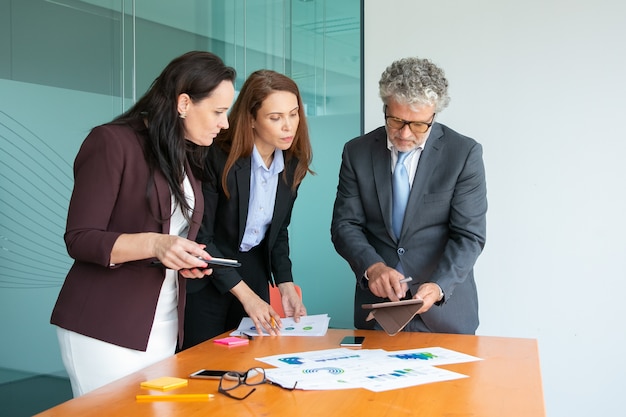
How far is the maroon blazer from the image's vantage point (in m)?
2.48

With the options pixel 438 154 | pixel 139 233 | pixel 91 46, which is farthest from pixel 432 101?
pixel 91 46

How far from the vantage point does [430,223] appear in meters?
3.25

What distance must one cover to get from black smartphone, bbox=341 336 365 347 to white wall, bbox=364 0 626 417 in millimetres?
1684

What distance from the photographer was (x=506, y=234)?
4316mm

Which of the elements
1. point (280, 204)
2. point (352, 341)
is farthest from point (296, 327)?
point (280, 204)

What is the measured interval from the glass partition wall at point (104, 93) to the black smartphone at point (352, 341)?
1.83m

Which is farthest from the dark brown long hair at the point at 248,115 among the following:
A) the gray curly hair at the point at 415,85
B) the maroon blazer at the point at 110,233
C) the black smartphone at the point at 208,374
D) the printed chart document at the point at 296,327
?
the black smartphone at the point at 208,374

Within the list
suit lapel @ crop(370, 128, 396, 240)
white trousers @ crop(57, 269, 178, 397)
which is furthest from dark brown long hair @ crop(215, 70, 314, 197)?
white trousers @ crop(57, 269, 178, 397)

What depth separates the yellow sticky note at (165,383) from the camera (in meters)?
2.17

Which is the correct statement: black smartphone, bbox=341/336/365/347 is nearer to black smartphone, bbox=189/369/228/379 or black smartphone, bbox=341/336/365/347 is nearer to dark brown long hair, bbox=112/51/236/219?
black smartphone, bbox=189/369/228/379

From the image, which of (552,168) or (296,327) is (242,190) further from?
(552,168)

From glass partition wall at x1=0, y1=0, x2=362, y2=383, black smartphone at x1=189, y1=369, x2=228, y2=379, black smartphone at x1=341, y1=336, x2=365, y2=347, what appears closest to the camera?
black smartphone at x1=189, y1=369, x2=228, y2=379

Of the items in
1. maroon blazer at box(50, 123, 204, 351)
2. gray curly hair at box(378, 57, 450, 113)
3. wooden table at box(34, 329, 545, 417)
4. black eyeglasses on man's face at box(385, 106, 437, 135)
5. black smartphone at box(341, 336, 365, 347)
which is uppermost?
gray curly hair at box(378, 57, 450, 113)

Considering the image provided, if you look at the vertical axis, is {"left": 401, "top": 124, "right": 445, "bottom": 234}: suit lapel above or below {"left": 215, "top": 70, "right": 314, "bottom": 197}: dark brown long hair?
below
